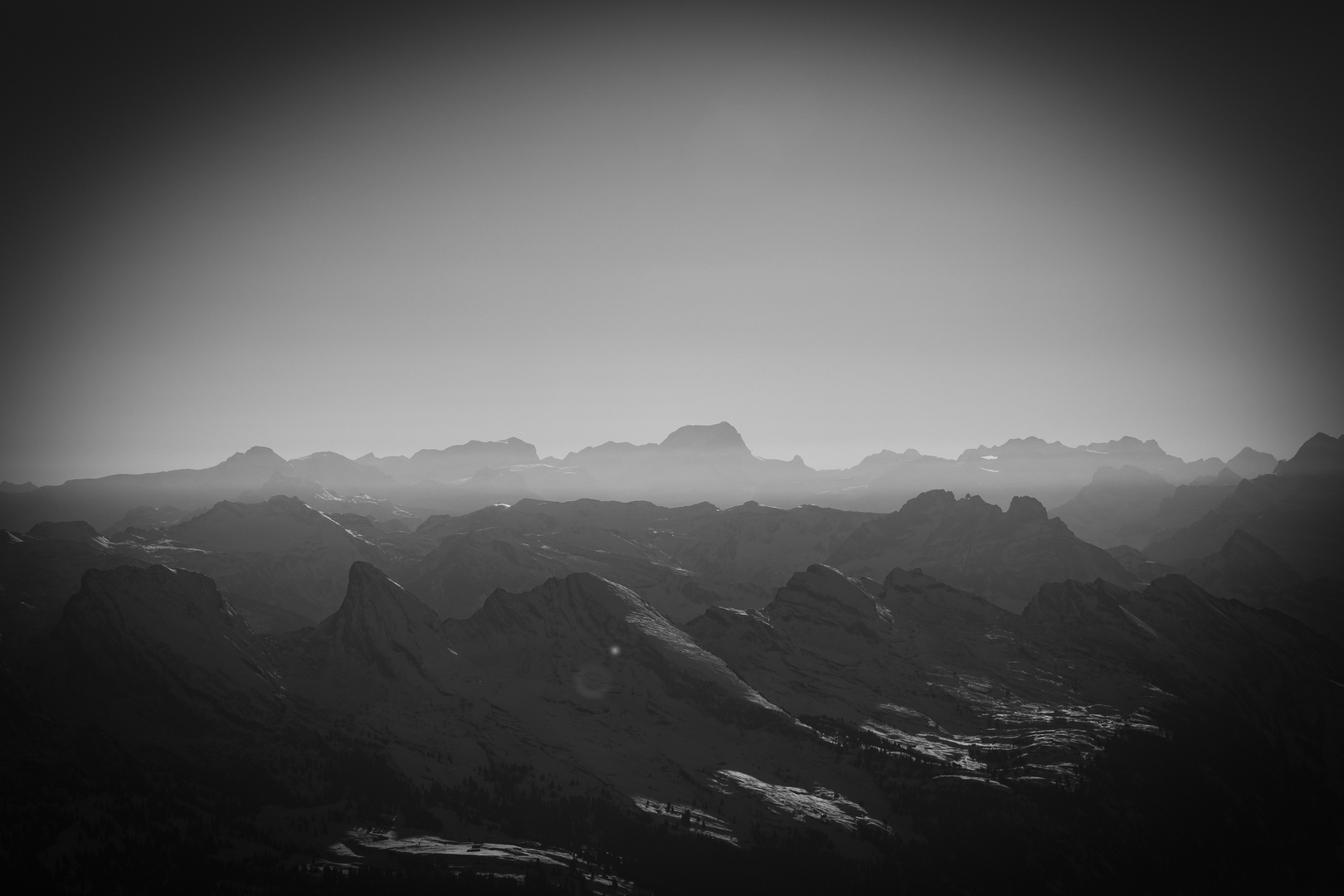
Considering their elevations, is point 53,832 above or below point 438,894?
above

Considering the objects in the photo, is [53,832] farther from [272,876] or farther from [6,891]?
[272,876]

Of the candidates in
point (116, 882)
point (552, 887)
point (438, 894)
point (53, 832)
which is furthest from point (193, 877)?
point (552, 887)

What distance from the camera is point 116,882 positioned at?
182 meters

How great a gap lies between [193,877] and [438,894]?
53227 millimetres

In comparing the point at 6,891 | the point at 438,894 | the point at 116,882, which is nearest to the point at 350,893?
the point at 438,894

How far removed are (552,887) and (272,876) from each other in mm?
63381

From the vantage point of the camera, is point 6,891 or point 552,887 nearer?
point 6,891

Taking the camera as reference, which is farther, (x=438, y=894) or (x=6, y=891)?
(x=438, y=894)

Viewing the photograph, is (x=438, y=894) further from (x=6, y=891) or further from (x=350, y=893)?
(x=6, y=891)

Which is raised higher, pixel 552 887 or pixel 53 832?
pixel 53 832

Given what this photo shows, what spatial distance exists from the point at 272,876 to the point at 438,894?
37779 millimetres

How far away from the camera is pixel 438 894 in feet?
643


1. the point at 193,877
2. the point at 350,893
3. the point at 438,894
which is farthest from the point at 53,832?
the point at 438,894

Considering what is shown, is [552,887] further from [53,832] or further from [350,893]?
[53,832]
